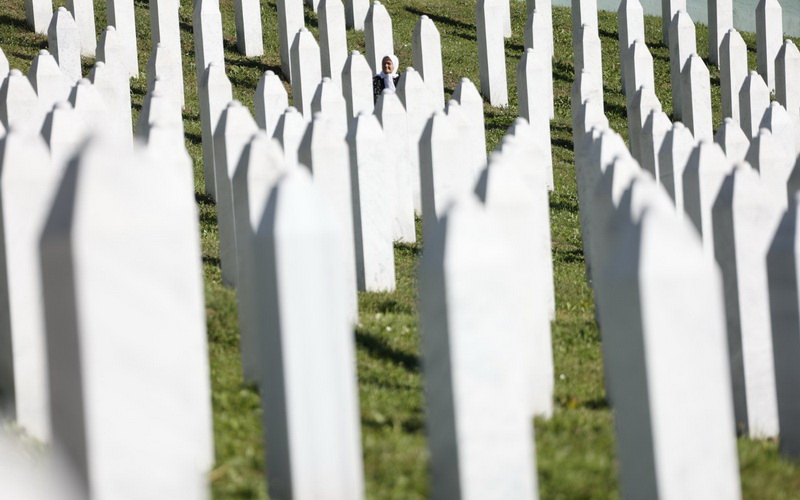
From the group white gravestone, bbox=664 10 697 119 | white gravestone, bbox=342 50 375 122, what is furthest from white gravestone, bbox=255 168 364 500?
white gravestone, bbox=664 10 697 119

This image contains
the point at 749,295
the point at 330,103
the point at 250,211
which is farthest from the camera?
the point at 330,103

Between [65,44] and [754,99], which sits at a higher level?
[65,44]

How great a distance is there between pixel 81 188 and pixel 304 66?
9509 millimetres

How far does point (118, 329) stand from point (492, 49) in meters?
12.3

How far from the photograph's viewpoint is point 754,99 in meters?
12.1

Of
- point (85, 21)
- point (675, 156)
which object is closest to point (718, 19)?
point (85, 21)

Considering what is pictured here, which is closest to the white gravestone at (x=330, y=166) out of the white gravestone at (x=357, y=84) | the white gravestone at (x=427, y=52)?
the white gravestone at (x=357, y=84)

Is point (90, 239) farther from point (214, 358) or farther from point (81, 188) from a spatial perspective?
point (214, 358)

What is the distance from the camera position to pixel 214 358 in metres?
5.36

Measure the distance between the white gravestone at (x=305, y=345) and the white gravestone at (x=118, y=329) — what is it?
1.13 ft

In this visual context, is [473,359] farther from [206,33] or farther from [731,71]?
[731,71]

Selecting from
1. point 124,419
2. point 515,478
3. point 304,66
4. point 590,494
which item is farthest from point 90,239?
point 304,66

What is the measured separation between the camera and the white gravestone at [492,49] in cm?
1443

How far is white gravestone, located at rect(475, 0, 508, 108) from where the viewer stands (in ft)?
47.3
